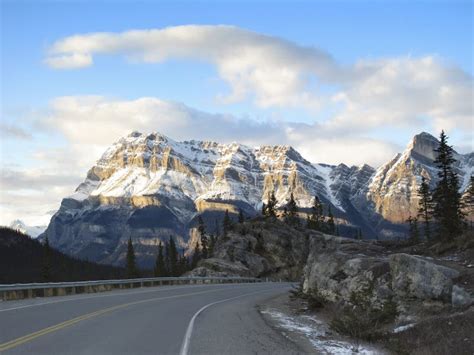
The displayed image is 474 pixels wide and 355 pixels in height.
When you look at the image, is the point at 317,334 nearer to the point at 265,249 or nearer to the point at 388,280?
the point at 388,280

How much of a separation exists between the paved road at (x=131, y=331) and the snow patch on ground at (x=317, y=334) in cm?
80

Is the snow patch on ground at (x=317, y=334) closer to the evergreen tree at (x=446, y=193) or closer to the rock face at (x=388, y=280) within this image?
the rock face at (x=388, y=280)

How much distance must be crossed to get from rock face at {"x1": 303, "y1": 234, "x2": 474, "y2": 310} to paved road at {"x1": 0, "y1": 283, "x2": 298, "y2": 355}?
4.03m

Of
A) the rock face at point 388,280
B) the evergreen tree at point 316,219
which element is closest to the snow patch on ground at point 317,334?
the rock face at point 388,280

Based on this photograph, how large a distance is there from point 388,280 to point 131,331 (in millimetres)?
9622

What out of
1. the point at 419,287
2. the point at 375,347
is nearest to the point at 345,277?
the point at 419,287

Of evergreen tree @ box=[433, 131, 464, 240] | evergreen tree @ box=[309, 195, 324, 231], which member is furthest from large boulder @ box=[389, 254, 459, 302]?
evergreen tree @ box=[309, 195, 324, 231]

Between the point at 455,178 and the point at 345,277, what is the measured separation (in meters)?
48.8

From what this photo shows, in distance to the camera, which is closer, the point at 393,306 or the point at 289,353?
the point at 289,353

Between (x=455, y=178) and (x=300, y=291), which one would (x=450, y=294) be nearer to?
(x=300, y=291)

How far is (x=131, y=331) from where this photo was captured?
1533cm

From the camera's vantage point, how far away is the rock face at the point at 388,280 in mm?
18031

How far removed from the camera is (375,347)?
1395 cm

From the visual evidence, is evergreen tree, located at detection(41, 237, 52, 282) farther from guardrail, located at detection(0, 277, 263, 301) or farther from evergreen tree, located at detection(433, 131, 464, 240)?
evergreen tree, located at detection(433, 131, 464, 240)
